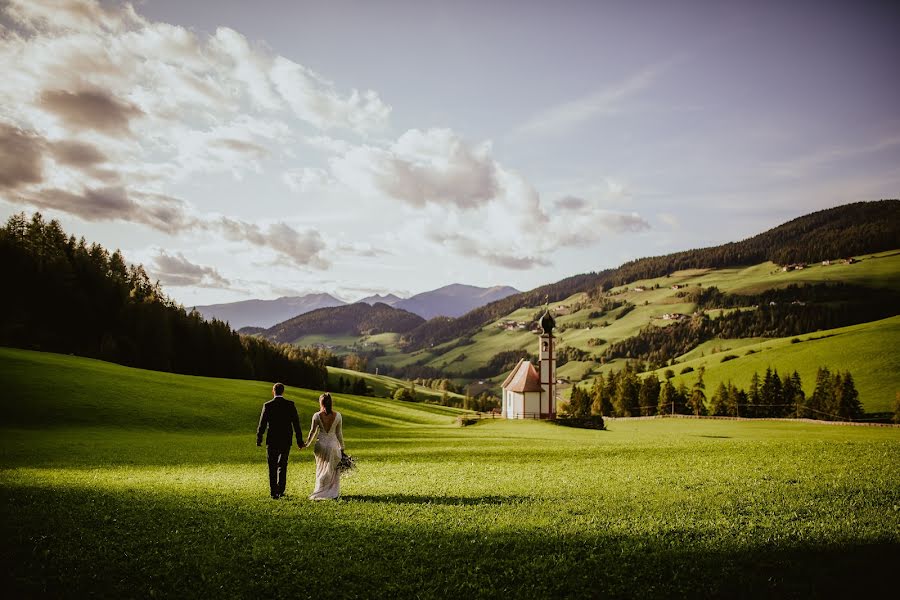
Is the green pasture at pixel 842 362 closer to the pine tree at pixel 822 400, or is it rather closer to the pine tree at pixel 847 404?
the pine tree at pixel 847 404

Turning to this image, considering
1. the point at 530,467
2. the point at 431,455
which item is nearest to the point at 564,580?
the point at 530,467

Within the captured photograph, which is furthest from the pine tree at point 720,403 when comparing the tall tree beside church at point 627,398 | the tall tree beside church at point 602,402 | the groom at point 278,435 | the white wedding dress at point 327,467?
the groom at point 278,435

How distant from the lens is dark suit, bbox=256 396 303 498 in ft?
56.6

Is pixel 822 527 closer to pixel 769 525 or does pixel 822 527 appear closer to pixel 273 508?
pixel 769 525

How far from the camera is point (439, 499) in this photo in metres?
17.1

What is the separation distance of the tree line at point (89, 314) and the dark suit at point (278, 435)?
85.5 meters

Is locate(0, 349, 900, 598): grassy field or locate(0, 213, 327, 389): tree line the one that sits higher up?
locate(0, 213, 327, 389): tree line

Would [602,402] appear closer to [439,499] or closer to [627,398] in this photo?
[627,398]

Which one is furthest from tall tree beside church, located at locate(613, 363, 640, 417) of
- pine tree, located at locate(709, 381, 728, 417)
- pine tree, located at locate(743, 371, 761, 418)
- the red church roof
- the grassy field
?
the grassy field

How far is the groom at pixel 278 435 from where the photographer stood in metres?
17.3

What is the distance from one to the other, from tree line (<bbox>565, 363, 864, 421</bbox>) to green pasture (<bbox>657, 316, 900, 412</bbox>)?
692 centimetres

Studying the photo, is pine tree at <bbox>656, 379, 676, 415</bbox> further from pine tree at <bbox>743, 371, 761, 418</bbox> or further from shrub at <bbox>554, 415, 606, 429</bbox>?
shrub at <bbox>554, 415, 606, 429</bbox>

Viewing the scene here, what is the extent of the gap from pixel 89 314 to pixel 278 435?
93.9 m

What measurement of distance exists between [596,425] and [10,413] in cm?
6121
